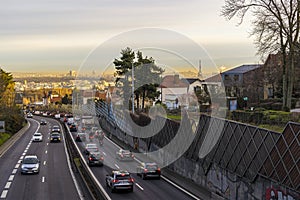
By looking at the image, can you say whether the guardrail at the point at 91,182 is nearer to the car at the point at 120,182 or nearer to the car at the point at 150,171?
the car at the point at 120,182

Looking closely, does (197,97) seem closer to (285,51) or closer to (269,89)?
(269,89)

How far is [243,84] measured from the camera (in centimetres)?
9369

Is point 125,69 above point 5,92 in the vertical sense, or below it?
above

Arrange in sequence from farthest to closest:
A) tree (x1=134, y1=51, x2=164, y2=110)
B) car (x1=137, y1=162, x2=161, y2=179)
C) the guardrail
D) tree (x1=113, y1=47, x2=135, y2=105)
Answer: tree (x1=113, y1=47, x2=135, y2=105)
tree (x1=134, y1=51, x2=164, y2=110)
car (x1=137, y1=162, x2=161, y2=179)
the guardrail

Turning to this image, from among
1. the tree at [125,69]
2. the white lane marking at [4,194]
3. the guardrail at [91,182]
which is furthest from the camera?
the tree at [125,69]

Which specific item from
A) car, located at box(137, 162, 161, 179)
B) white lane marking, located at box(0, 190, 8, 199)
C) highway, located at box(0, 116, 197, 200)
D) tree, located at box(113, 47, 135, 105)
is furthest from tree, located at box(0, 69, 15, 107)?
white lane marking, located at box(0, 190, 8, 199)

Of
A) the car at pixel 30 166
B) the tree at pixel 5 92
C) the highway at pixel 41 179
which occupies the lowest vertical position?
the highway at pixel 41 179

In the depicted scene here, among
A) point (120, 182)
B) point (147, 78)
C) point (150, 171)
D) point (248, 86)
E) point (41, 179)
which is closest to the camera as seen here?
point (120, 182)

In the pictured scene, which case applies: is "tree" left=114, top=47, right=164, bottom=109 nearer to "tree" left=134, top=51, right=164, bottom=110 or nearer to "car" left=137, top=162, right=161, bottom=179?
"tree" left=134, top=51, right=164, bottom=110

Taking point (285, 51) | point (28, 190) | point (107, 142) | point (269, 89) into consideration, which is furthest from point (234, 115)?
point (269, 89)

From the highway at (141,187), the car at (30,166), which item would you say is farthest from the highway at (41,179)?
the highway at (141,187)

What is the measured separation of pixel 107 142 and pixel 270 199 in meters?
48.2

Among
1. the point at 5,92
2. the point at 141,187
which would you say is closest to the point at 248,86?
the point at 5,92

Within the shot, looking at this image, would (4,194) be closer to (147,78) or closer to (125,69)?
(147,78)
